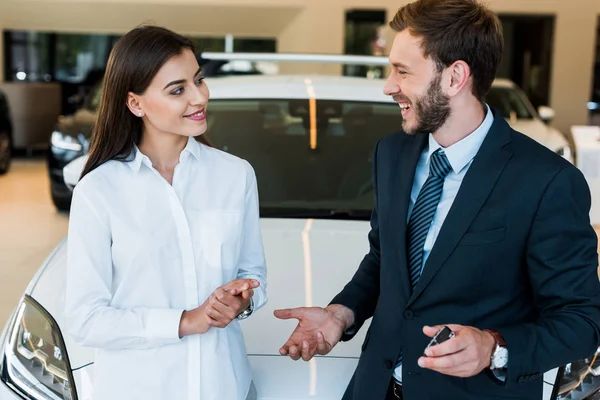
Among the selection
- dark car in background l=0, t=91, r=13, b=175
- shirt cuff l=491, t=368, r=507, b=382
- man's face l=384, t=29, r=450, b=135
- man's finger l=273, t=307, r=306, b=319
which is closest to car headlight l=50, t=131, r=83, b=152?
dark car in background l=0, t=91, r=13, b=175

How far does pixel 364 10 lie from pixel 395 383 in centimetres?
1255

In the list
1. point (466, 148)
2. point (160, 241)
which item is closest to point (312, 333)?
point (160, 241)

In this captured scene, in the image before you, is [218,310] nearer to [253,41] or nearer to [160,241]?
[160,241]

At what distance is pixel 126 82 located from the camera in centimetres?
166

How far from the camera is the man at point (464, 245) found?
56.3 inches

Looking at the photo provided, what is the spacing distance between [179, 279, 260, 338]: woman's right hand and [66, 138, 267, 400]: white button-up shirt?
0.9 inches

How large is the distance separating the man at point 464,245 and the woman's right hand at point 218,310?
192 millimetres

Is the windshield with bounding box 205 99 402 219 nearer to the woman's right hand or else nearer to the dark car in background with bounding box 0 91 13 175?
the woman's right hand

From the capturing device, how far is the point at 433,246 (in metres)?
1.50

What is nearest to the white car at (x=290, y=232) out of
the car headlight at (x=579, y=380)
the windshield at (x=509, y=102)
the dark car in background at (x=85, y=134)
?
the car headlight at (x=579, y=380)

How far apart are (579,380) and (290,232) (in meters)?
1.04

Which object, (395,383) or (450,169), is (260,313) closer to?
(395,383)

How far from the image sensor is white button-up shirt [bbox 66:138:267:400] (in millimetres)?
1542

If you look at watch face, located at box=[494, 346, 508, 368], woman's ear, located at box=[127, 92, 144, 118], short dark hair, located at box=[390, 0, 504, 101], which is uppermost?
short dark hair, located at box=[390, 0, 504, 101]
